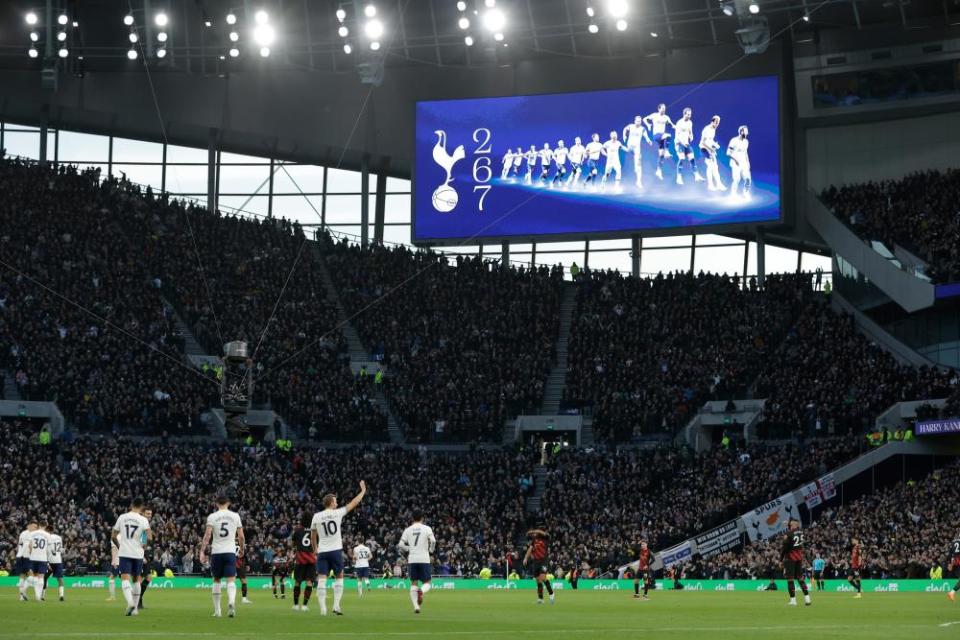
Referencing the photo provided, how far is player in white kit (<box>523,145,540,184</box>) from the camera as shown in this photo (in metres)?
71.8

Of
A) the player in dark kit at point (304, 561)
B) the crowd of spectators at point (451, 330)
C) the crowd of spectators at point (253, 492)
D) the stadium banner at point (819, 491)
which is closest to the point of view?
the player in dark kit at point (304, 561)

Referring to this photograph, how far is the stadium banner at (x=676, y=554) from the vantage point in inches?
2184

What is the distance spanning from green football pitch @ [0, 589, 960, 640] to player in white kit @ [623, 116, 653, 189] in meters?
37.6

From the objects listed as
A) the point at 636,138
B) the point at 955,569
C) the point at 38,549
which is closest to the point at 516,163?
the point at 636,138

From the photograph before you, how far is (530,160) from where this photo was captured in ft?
236

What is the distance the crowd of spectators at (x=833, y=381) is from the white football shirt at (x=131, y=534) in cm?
4130

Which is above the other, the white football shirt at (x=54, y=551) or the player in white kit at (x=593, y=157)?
the player in white kit at (x=593, y=157)

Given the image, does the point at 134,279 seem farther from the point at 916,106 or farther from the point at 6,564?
the point at 916,106

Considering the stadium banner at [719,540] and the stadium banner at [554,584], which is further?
the stadium banner at [719,540]

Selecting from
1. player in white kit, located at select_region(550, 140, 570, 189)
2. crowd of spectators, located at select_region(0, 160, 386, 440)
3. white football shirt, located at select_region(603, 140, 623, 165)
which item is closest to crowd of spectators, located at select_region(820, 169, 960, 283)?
white football shirt, located at select_region(603, 140, 623, 165)

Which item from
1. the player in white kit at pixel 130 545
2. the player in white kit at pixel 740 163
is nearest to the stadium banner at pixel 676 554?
the player in white kit at pixel 740 163

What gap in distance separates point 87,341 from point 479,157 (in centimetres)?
2223

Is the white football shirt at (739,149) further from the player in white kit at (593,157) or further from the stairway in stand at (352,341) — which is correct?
the stairway in stand at (352,341)

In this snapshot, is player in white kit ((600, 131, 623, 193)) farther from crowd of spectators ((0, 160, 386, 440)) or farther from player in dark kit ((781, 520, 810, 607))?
player in dark kit ((781, 520, 810, 607))
